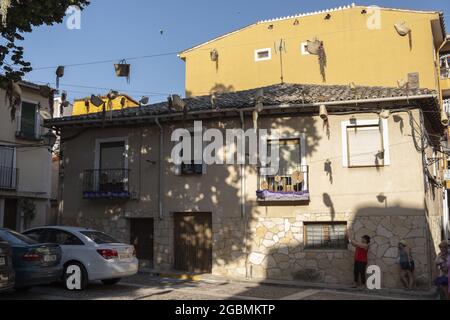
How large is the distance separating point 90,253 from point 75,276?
2.09ft

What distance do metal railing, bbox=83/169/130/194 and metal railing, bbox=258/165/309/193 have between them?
4832 mm

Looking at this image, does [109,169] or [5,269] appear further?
[109,169]

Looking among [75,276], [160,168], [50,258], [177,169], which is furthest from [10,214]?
[50,258]

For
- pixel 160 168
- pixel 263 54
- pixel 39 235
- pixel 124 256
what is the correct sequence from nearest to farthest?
pixel 124 256 < pixel 39 235 < pixel 160 168 < pixel 263 54

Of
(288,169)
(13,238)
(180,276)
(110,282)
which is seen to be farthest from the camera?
(288,169)

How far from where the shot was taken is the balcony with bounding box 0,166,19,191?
22922 mm

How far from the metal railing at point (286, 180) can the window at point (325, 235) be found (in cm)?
118

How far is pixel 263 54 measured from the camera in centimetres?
2409

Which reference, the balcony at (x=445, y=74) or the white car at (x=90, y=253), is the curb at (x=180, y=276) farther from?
the balcony at (x=445, y=74)

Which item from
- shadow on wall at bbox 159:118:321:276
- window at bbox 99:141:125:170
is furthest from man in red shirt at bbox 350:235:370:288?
window at bbox 99:141:125:170

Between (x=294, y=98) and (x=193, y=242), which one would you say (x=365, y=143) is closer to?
(x=294, y=98)

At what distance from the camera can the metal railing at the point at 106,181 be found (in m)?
17.2

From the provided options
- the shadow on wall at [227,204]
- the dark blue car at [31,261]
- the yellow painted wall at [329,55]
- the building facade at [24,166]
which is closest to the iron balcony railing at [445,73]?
the yellow painted wall at [329,55]

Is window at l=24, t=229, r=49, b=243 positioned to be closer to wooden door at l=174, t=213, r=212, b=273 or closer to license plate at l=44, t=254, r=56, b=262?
license plate at l=44, t=254, r=56, b=262
